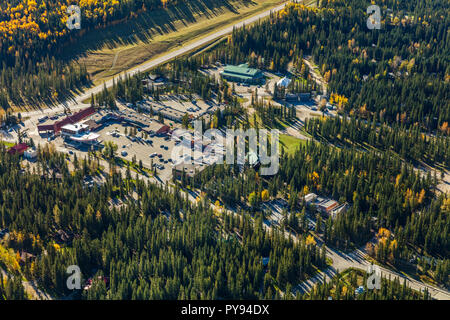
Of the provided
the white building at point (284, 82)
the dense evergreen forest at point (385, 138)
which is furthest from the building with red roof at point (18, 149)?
the white building at point (284, 82)

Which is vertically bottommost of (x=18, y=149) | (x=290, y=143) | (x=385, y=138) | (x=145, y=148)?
(x=290, y=143)

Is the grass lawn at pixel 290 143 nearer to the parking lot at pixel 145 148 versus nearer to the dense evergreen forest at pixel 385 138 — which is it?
the dense evergreen forest at pixel 385 138

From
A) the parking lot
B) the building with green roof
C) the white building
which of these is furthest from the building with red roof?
the white building

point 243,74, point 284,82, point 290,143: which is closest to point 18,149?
point 290,143

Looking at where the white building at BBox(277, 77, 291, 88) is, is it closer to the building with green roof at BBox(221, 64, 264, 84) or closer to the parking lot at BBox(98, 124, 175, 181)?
the building with green roof at BBox(221, 64, 264, 84)

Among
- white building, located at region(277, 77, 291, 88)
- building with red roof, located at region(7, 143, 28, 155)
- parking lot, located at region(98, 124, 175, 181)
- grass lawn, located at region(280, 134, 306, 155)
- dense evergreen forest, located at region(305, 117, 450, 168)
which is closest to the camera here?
parking lot, located at region(98, 124, 175, 181)

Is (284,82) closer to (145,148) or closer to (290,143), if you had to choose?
(290,143)
